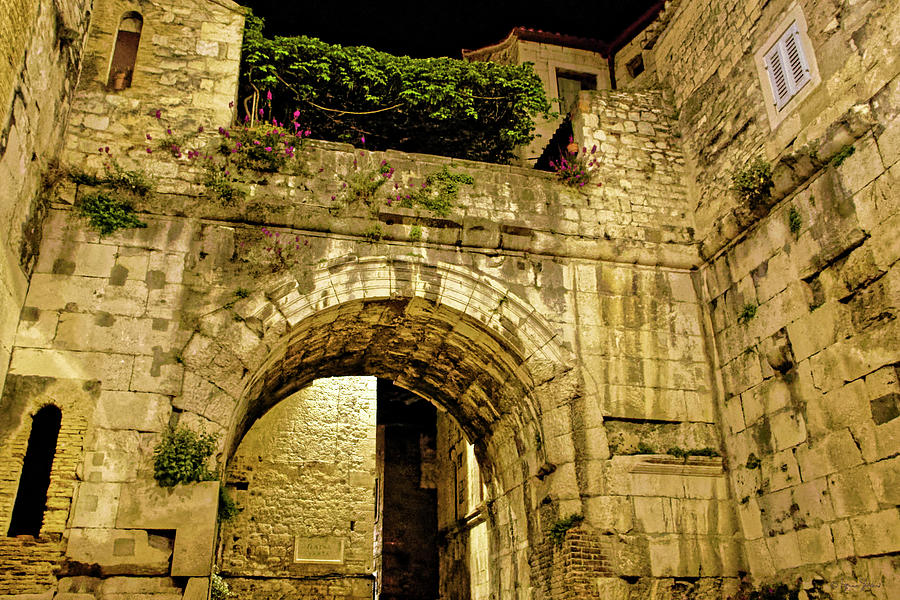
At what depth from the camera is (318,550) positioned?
12.1 m

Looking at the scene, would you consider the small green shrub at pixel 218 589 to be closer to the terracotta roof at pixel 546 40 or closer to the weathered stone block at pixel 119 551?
the weathered stone block at pixel 119 551

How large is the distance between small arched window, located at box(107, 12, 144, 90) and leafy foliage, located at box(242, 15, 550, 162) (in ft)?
3.75

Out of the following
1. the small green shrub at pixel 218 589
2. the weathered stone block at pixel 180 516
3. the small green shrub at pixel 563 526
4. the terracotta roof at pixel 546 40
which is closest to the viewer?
the weathered stone block at pixel 180 516

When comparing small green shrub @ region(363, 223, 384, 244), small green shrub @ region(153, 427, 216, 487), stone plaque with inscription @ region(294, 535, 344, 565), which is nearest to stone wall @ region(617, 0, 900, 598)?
small green shrub @ region(363, 223, 384, 244)

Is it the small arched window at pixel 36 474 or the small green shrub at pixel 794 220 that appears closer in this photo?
the small arched window at pixel 36 474

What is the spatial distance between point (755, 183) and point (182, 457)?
5.87m

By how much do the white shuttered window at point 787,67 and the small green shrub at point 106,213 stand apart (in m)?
6.29

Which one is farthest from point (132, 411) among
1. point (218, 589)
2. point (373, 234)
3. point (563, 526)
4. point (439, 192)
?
point (218, 589)

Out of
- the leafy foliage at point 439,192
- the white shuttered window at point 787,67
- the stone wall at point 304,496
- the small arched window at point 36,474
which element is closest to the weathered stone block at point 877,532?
the white shuttered window at point 787,67

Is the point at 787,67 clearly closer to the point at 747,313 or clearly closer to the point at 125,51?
the point at 747,313

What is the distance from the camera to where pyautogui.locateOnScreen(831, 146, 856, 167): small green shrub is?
6258 mm

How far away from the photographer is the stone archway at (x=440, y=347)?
7.18 metres

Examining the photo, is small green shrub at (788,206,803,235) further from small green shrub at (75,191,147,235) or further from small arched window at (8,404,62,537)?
small arched window at (8,404,62,537)

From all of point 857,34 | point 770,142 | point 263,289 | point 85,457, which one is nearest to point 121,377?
point 85,457
